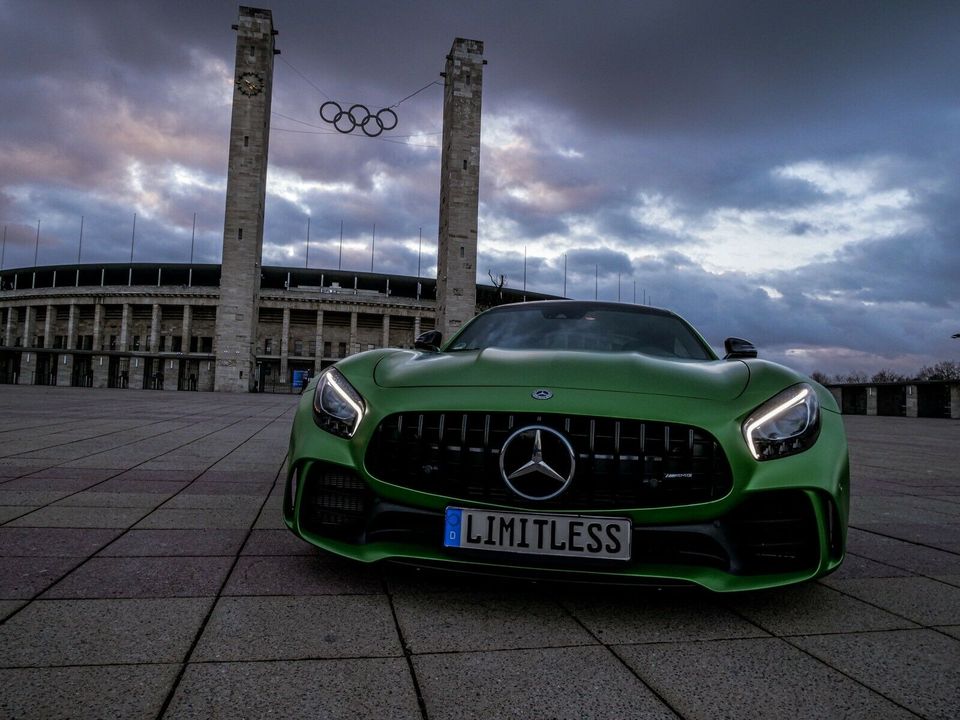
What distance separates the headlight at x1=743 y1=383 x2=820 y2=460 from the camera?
195 cm

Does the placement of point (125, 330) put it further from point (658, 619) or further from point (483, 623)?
point (658, 619)

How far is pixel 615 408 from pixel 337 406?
951 millimetres

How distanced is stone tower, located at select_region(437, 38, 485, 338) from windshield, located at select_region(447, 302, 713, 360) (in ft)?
108

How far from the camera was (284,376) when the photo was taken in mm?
57688

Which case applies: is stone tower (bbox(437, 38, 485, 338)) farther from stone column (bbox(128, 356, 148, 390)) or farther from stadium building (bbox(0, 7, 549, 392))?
stone column (bbox(128, 356, 148, 390))

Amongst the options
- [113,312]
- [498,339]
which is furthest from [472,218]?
[113,312]

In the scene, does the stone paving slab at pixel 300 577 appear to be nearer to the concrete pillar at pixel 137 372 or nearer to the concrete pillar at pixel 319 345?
the concrete pillar at pixel 137 372

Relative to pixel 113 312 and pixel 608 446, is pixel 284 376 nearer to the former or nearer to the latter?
pixel 113 312

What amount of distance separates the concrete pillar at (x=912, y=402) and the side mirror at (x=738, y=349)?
24.4 metres

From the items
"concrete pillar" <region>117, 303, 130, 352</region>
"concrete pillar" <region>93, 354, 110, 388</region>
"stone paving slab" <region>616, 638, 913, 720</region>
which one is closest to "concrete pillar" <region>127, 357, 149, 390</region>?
"concrete pillar" <region>93, 354, 110, 388</region>

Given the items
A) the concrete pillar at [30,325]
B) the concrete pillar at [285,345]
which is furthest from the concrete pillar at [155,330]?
the concrete pillar at [30,325]

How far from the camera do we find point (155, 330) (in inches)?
2267

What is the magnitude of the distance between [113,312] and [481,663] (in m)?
67.9

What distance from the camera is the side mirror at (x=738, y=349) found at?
2979 millimetres
